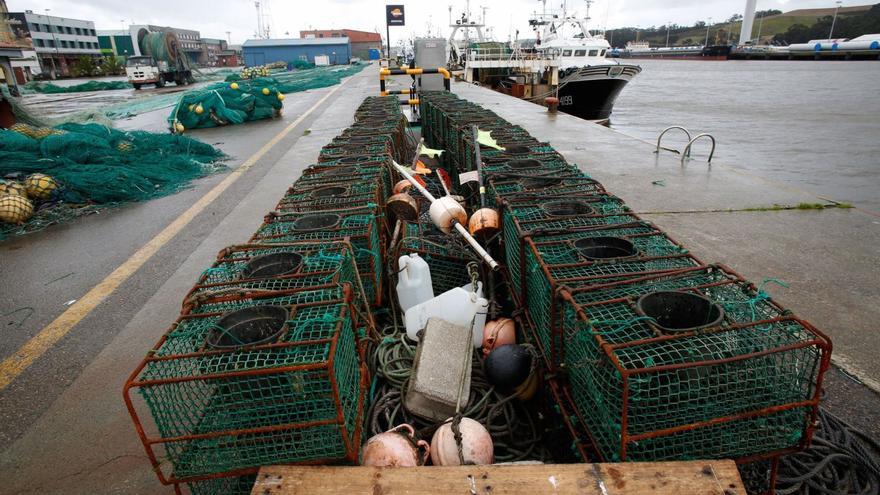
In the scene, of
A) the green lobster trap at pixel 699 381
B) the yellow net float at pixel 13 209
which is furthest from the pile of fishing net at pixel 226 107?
the green lobster trap at pixel 699 381

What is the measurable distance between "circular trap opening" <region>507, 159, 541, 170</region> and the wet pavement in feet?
5.14

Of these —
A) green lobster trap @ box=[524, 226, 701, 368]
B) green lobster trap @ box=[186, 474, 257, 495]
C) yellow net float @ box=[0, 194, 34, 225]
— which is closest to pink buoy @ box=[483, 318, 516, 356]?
green lobster trap @ box=[524, 226, 701, 368]

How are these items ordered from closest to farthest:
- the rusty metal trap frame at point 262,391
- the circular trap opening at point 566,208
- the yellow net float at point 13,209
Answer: the rusty metal trap frame at point 262,391 < the circular trap opening at point 566,208 < the yellow net float at point 13,209

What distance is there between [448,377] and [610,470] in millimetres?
1046

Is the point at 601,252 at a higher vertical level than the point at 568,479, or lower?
higher

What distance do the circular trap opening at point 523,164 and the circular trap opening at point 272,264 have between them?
2.30 metres

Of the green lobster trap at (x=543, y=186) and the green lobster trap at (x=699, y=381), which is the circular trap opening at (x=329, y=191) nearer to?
the green lobster trap at (x=543, y=186)

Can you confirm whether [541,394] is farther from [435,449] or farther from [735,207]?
[735,207]

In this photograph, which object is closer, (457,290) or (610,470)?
(610,470)

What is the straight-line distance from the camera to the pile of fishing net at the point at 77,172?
6500mm

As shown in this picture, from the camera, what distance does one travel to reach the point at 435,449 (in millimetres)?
2336

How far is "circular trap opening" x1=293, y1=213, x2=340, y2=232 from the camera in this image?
3.49 m

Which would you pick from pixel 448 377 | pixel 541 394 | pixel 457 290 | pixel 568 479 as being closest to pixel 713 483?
pixel 568 479

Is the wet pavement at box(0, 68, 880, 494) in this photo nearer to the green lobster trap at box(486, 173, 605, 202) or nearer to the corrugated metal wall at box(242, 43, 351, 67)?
the green lobster trap at box(486, 173, 605, 202)
